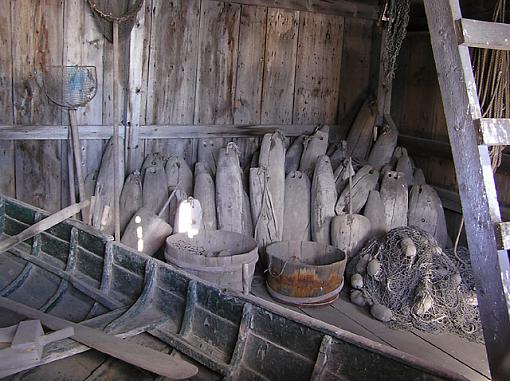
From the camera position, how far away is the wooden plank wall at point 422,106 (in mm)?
6125

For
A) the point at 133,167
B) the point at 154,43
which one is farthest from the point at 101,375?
the point at 154,43

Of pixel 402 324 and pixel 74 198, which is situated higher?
pixel 74 198

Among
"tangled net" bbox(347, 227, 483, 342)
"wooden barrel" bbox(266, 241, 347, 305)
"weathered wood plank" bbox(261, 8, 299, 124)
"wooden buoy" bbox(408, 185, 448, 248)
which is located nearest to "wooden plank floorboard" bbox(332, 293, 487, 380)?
"tangled net" bbox(347, 227, 483, 342)

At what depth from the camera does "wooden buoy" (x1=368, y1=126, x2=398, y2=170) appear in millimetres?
6312

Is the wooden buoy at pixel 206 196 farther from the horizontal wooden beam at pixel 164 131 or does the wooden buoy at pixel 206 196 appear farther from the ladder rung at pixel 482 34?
the ladder rung at pixel 482 34

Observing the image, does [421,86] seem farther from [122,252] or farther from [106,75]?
[122,252]

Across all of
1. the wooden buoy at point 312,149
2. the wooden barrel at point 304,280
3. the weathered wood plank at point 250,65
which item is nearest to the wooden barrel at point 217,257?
the wooden barrel at point 304,280

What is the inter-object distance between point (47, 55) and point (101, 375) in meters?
3.14

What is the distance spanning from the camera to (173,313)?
3.47 m

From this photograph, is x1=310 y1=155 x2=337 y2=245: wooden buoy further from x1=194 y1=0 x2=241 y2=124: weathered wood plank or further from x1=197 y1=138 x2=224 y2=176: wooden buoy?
x1=194 y1=0 x2=241 y2=124: weathered wood plank

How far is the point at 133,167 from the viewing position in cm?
554

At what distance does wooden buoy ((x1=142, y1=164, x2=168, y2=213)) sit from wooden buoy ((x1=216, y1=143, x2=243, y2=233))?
0.51 meters

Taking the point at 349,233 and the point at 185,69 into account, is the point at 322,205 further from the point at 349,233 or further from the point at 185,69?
the point at 185,69

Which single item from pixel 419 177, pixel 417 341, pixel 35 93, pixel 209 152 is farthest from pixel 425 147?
pixel 35 93
